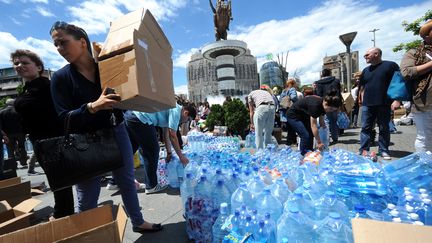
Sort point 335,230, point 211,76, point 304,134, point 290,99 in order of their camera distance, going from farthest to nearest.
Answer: point 211,76 → point 290,99 → point 304,134 → point 335,230

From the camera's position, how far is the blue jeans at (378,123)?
4406 millimetres

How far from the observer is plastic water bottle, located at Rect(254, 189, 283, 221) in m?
1.87

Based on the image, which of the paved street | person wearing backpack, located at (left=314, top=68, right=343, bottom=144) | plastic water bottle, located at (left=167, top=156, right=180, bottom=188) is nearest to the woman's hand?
the paved street

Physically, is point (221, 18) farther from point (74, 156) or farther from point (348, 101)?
point (74, 156)

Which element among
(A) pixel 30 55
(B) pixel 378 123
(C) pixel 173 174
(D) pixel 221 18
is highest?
(D) pixel 221 18

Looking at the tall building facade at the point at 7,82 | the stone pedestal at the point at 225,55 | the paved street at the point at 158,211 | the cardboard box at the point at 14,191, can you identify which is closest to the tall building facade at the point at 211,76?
the stone pedestal at the point at 225,55

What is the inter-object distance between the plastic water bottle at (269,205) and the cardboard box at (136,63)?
3.47 ft

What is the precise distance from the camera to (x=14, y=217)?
2346 millimetres

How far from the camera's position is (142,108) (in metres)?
1.96

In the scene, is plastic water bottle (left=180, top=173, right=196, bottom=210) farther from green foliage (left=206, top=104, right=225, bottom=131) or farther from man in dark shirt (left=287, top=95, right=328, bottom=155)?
green foliage (left=206, top=104, right=225, bottom=131)

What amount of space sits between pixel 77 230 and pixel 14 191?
199 cm

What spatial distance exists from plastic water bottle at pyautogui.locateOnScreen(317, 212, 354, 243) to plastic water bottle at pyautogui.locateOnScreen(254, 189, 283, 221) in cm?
47

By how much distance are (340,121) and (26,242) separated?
801cm

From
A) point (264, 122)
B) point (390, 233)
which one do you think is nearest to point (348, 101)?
point (264, 122)
